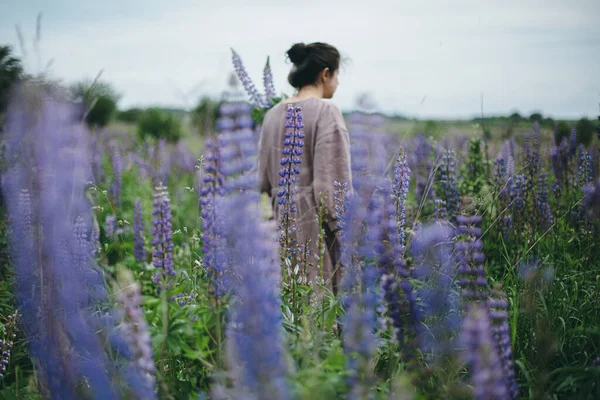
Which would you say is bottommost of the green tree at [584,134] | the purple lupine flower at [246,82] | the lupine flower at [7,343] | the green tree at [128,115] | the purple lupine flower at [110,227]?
the lupine flower at [7,343]

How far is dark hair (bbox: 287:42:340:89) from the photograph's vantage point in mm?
3811

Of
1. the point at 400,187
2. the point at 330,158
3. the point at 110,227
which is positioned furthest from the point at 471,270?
the point at 110,227

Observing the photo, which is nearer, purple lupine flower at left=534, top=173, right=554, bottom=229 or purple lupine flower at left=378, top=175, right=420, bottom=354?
purple lupine flower at left=378, top=175, right=420, bottom=354

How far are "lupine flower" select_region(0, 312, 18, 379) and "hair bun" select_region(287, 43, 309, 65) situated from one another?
9.05ft

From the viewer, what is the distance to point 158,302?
168 cm

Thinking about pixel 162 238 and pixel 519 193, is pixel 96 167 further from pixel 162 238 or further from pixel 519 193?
pixel 519 193

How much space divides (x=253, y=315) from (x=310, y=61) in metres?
2.84

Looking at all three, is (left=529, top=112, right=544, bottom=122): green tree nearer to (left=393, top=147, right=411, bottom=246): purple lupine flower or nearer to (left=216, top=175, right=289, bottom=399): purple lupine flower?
(left=393, top=147, right=411, bottom=246): purple lupine flower

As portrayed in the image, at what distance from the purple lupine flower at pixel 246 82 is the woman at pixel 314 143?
1.85ft

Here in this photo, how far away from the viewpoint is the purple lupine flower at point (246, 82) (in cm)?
424

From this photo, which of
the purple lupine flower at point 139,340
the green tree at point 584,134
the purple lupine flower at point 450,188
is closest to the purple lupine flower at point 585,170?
the purple lupine flower at point 450,188

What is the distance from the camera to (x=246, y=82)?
4.37 metres

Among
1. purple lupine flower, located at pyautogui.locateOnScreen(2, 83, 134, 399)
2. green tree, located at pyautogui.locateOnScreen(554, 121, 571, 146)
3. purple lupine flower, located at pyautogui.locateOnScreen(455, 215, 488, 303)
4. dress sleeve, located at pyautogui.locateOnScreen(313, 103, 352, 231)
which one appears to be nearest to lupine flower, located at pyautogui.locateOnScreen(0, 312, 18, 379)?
purple lupine flower, located at pyautogui.locateOnScreen(2, 83, 134, 399)

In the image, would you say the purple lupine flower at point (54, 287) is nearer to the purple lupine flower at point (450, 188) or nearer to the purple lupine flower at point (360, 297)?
the purple lupine flower at point (360, 297)
